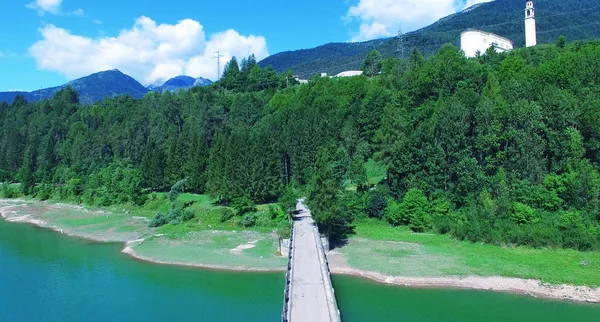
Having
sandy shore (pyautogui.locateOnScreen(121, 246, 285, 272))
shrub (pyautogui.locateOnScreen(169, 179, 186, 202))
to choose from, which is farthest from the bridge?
shrub (pyautogui.locateOnScreen(169, 179, 186, 202))

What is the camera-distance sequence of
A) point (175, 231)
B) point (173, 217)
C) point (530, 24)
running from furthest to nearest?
1. point (530, 24)
2. point (173, 217)
3. point (175, 231)

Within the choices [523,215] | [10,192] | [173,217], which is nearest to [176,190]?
[173,217]

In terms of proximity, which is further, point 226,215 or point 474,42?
point 474,42

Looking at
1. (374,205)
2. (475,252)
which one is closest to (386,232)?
(374,205)

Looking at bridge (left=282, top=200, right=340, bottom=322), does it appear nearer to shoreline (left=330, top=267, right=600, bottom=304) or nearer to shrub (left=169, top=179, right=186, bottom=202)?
shoreline (left=330, top=267, right=600, bottom=304)

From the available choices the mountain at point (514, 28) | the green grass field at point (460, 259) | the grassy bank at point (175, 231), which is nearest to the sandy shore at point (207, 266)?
the grassy bank at point (175, 231)

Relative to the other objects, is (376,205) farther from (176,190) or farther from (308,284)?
(176,190)

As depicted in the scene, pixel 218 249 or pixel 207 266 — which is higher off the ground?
pixel 218 249
